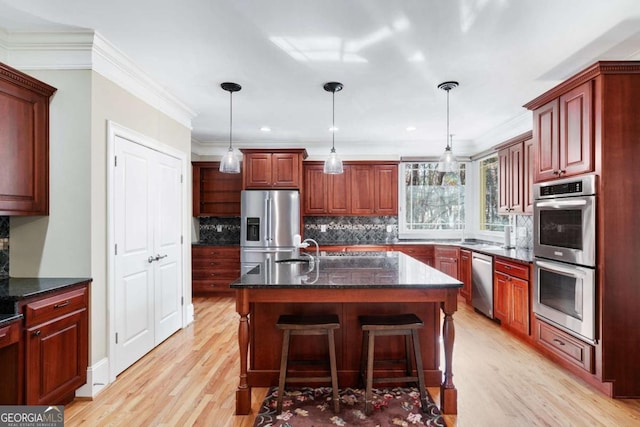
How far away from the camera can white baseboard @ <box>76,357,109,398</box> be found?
2.49 meters

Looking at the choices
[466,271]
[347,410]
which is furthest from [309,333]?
[466,271]

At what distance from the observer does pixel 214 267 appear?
5.64 meters

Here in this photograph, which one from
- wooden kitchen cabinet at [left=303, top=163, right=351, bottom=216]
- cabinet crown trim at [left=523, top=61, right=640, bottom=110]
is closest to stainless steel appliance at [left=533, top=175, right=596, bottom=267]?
cabinet crown trim at [left=523, top=61, right=640, bottom=110]

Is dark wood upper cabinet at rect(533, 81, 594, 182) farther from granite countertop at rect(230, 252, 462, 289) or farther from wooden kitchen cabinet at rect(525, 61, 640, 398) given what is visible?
granite countertop at rect(230, 252, 462, 289)

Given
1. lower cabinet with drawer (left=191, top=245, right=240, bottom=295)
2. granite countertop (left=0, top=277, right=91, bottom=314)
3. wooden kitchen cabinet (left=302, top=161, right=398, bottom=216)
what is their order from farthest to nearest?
wooden kitchen cabinet (left=302, top=161, right=398, bottom=216) → lower cabinet with drawer (left=191, top=245, right=240, bottom=295) → granite countertop (left=0, top=277, right=91, bottom=314)

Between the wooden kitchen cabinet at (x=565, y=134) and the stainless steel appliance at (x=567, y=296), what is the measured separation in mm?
784

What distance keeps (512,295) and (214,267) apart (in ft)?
14.0

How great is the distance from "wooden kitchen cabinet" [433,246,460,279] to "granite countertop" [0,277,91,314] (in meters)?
4.51

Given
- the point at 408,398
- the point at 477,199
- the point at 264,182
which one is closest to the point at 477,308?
the point at 477,199

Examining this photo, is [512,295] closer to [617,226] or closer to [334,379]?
[617,226]

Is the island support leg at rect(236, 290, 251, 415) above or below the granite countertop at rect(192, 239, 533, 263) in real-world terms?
below

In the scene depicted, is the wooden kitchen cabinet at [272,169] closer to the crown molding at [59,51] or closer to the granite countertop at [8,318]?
the crown molding at [59,51]

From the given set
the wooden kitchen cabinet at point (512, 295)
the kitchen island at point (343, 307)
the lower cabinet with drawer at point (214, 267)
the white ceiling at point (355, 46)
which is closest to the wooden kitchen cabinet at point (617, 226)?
the white ceiling at point (355, 46)

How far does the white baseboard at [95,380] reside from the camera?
249cm
